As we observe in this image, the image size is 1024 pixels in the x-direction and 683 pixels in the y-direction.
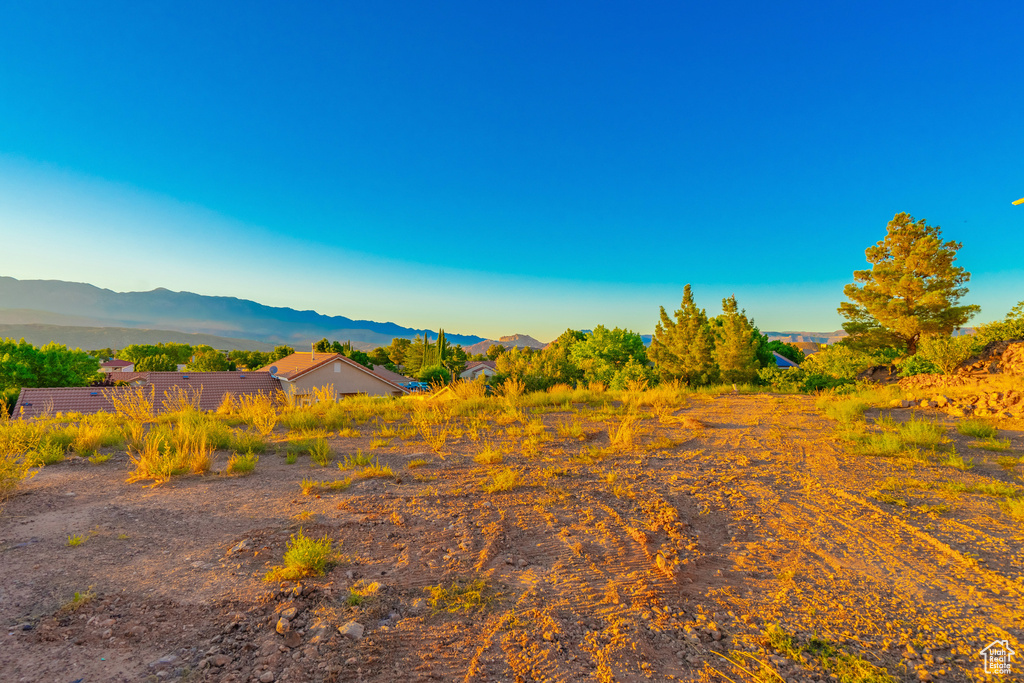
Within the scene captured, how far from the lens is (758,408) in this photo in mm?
11227

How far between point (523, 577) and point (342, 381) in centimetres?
3327

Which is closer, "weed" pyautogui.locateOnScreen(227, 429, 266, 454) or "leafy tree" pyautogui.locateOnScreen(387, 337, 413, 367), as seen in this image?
"weed" pyautogui.locateOnScreen(227, 429, 266, 454)

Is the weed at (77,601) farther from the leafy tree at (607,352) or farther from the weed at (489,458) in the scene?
the leafy tree at (607,352)

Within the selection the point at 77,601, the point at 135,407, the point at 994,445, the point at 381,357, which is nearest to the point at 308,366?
the point at 135,407

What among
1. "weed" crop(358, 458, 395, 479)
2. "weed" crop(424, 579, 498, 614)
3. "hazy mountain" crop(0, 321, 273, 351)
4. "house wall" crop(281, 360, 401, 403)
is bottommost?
"hazy mountain" crop(0, 321, 273, 351)

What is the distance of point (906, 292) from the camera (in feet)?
58.3

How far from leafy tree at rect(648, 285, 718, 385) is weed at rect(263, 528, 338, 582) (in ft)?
79.1

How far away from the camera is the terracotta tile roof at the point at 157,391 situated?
2064 centimetres

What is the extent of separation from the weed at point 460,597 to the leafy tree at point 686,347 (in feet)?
78.0

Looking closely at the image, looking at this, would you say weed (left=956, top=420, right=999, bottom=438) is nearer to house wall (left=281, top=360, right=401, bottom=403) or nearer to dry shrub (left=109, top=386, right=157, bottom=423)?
dry shrub (left=109, top=386, right=157, bottom=423)

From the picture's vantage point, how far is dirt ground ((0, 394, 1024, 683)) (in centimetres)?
224

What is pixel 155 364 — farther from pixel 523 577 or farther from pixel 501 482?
pixel 523 577


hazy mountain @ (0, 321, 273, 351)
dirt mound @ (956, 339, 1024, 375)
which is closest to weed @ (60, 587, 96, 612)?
dirt mound @ (956, 339, 1024, 375)

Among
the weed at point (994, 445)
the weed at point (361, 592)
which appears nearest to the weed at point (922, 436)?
the weed at point (994, 445)
